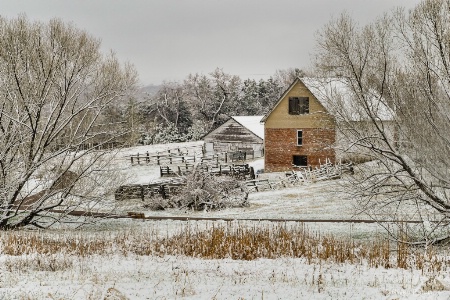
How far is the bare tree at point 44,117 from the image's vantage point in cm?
1583

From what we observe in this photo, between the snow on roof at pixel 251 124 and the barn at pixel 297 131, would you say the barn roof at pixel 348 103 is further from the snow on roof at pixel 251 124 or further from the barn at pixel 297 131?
the snow on roof at pixel 251 124

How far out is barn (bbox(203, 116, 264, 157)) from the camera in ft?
184

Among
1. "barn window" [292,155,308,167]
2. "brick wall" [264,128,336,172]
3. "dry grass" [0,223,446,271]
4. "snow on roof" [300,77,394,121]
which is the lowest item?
"dry grass" [0,223,446,271]

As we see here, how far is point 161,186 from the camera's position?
28.8 meters

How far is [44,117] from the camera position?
18.5 metres

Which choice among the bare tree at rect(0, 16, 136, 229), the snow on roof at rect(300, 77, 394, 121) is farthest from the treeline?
the bare tree at rect(0, 16, 136, 229)

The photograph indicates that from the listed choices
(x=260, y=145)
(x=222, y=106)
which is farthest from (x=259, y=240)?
(x=222, y=106)

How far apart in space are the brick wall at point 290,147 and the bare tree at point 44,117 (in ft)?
62.7

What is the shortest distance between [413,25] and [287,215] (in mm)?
11127

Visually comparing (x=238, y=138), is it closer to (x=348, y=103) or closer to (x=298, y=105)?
(x=298, y=105)

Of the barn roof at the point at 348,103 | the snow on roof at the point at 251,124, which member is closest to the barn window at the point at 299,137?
the barn roof at the point at 348,103

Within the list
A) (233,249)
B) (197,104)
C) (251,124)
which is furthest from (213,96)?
(233,249)

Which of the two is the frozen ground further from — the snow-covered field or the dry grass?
the dry grass

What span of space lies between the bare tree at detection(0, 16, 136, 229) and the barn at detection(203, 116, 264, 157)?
30831 mm
